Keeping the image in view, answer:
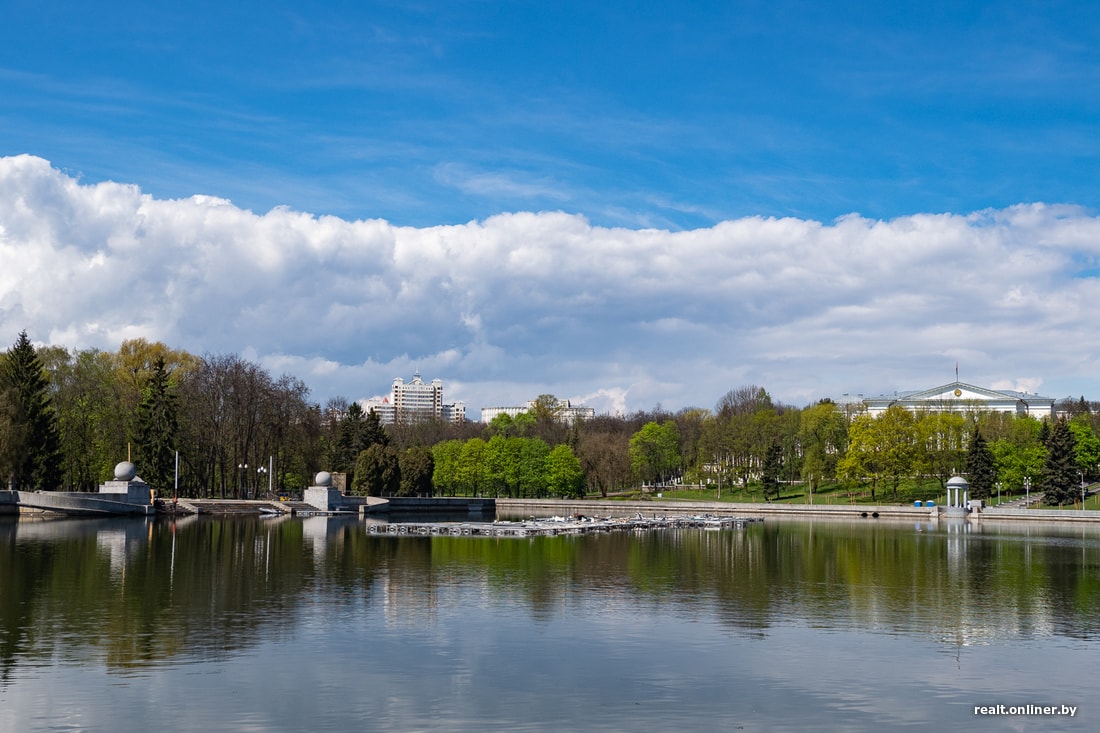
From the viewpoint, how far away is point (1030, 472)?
108 m

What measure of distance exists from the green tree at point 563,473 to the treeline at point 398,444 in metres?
0.18

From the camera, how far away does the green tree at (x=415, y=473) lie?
105875mm

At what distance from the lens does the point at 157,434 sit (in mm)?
87250

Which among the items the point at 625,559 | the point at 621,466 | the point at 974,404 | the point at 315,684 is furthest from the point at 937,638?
the point at 974,404

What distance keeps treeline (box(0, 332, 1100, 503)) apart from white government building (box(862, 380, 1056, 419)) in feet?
61.0

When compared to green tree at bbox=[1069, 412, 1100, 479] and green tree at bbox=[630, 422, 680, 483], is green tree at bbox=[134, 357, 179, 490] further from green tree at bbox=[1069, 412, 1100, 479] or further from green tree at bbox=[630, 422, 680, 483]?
green tree at bbox=[1069, 412, 1100, 479]

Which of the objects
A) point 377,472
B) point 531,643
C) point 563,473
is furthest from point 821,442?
point 531,643

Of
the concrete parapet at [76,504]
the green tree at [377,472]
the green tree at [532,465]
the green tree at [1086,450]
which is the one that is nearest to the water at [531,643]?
the concrete parapet at [76,504]

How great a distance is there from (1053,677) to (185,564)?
31.3 metres

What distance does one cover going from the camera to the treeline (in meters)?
86.9

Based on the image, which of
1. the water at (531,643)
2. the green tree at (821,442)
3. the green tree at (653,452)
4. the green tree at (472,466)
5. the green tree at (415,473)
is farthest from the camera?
the green tree at (653,452)

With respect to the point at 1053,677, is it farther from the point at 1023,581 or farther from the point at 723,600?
the point at 1023,581

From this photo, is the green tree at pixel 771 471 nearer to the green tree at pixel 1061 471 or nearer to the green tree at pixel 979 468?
the green tree at pixel 979 468

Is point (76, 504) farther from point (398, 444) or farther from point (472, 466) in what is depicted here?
point (398, 444)
